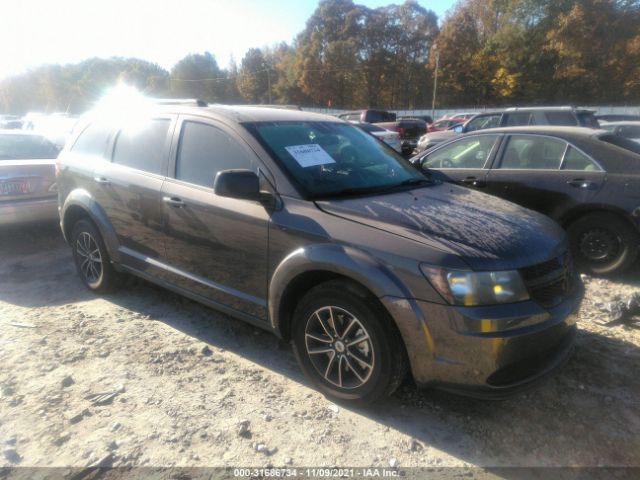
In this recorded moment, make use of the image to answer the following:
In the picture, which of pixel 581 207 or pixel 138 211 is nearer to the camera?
pixel 138 211

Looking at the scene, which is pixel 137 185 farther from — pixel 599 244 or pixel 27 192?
pixel 599 244

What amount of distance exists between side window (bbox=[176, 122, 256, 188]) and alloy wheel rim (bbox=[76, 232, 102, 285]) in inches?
58.6

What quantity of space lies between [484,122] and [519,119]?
1589 millimetres

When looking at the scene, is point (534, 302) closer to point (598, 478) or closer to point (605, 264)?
point (598, 478)

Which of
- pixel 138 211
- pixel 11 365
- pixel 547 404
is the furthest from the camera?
pixel 138 211

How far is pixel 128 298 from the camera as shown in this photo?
4430 millimetres

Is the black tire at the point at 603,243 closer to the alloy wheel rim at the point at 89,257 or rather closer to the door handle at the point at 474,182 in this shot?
the door handle at the point at 474,182

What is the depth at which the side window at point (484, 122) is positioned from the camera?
1102cm

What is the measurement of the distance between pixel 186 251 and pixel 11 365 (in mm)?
1446

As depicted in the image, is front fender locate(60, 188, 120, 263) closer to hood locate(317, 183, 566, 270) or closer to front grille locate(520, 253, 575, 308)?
hood locate(317, 183, 566, 270)

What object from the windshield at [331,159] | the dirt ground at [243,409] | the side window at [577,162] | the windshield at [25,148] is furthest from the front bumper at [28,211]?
the side window at [577,162]

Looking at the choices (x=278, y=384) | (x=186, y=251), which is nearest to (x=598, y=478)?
(x=278, y=384)

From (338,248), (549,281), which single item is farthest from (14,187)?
(549,281)

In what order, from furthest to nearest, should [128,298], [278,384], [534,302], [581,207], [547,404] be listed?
[581,207], [128,298], [278,384], [547,404], [534,302]
